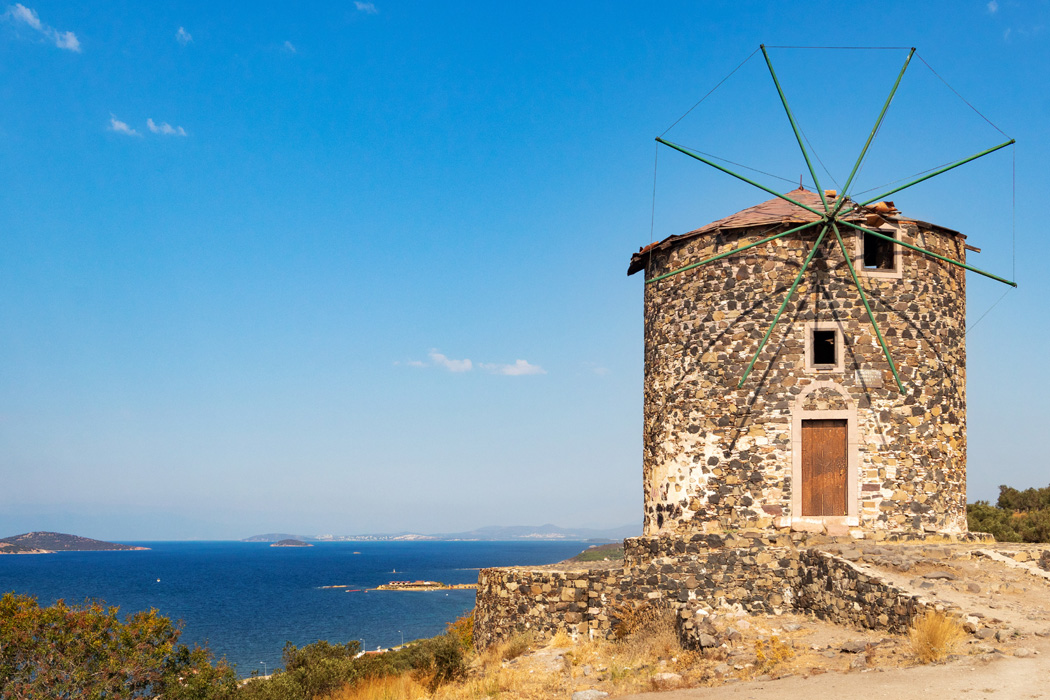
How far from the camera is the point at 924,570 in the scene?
11.0 metres

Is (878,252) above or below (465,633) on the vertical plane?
above

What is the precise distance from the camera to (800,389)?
13883 mm

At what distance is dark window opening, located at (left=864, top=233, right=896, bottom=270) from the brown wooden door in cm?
311

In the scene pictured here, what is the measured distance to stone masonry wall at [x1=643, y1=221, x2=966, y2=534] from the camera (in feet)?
45.0

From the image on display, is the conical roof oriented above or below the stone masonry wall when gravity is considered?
above

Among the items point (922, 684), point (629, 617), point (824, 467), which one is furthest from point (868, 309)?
point (922, 684)

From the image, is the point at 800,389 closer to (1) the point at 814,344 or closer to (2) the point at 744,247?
(1) the point at 814,344

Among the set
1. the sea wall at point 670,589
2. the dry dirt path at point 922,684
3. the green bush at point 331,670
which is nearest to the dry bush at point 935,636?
the dry dirt path at point 922,684

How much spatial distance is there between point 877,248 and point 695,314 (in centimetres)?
361

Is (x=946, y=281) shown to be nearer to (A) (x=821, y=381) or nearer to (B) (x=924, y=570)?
(A) (x=821, y=381)

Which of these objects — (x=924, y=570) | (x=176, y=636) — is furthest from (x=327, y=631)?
(x=924, y=570)

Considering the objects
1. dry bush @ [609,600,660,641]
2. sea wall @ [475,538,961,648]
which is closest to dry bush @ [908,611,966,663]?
sea wall @ [475,538,961,648]

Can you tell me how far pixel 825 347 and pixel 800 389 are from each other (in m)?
1.38

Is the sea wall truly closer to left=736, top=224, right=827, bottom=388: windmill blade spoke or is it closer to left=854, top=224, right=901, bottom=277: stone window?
left=736, top=224, right=827, bottom=388: windmill blade spoke
